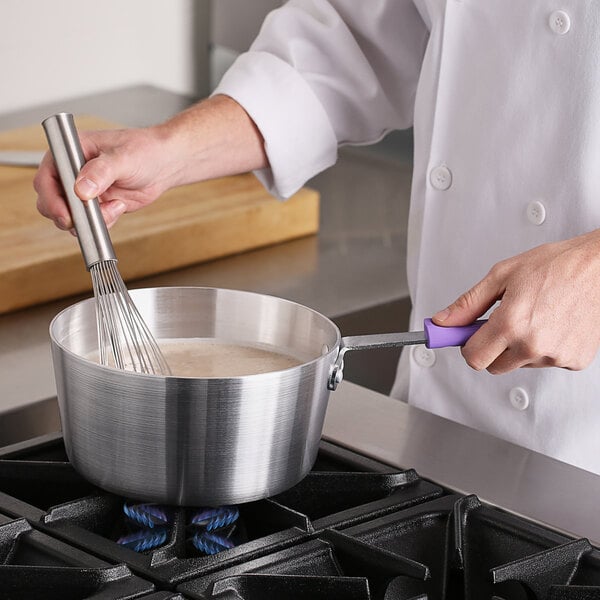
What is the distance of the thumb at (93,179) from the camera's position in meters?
0.74

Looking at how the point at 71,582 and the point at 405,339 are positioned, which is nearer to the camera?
the point at 71,582

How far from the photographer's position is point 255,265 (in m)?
1.25

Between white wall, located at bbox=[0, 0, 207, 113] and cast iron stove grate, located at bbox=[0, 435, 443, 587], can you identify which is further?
white wall, located at bbox=[0, 0, 207, 113]

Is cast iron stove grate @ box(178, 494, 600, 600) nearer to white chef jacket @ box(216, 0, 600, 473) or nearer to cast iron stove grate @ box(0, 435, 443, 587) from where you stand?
cast iron stove grate @ box(0, 435, 443, 587)

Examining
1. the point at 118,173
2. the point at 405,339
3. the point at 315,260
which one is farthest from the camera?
the point at 315,260

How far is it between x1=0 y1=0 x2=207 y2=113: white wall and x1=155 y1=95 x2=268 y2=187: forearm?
764 millimetres

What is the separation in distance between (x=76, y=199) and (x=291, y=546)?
27 centimetres

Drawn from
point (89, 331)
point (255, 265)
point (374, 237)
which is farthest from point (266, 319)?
point (374, 237)

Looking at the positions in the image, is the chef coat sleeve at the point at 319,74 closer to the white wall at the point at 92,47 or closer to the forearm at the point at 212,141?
the forearm at the point at 212,141

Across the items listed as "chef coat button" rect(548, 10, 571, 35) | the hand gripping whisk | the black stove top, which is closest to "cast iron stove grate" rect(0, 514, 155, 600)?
the black stove top

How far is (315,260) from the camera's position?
1.27 meters

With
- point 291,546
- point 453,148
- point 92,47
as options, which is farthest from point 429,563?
point 92,47

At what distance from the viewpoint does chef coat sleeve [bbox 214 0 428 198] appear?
973 mm

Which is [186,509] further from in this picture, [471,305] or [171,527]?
[471,305]
